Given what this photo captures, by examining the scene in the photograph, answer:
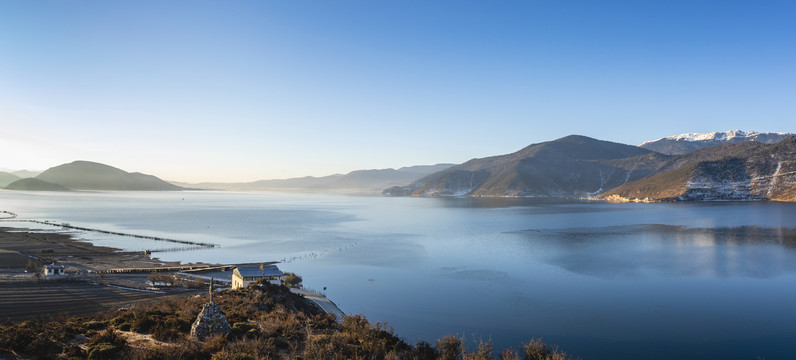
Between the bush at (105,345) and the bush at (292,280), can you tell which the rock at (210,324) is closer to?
the bush at (105,345)

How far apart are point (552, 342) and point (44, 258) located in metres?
57.0

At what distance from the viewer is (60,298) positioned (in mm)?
31422

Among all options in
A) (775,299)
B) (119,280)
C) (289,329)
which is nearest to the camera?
(289,329)

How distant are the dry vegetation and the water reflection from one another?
29.9 m

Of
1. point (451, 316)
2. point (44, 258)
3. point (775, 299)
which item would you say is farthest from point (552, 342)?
point (44, 258)

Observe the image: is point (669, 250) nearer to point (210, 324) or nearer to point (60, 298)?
point (210, 324)

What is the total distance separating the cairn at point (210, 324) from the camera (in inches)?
629

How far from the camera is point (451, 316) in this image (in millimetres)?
29562

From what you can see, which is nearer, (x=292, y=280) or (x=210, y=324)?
(x=210, y=324)

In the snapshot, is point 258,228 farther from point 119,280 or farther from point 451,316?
point 451,316

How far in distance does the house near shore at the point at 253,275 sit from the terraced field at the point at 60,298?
19.2 feet

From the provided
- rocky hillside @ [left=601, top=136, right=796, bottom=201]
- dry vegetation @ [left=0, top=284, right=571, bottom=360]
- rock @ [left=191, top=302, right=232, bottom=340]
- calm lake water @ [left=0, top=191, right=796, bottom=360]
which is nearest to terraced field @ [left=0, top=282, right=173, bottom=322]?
dry vegetation @ [left=0, top=284, right=571, bottom=360]

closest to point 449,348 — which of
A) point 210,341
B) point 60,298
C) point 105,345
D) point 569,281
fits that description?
point 210,341

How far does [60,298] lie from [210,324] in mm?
23710
